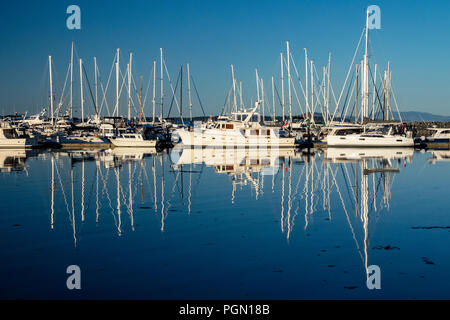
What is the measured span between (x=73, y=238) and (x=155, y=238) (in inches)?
82.5

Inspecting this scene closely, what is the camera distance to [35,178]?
26.6 meters

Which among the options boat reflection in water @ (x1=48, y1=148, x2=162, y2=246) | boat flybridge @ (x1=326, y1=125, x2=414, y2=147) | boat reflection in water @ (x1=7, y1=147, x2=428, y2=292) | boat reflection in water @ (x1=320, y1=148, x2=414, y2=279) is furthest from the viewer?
boat flybridge @ (x1=326, y1=125, x2=414, y2=147)

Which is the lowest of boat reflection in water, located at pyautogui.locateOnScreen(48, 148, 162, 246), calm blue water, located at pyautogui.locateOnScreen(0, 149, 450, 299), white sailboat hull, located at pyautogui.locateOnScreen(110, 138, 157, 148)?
calm blue water, located at pyautogui.locateOnScreen(0, 149, 450, 299)

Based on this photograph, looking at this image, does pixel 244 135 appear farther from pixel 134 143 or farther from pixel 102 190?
pixel 102 190

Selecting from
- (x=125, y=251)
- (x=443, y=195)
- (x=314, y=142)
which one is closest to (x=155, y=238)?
(x=125, y=251)

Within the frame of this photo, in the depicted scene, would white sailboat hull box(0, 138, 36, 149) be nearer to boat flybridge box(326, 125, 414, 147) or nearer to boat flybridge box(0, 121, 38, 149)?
boat flybridge box(0, 121, 38, 149)

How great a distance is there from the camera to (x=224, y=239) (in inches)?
496

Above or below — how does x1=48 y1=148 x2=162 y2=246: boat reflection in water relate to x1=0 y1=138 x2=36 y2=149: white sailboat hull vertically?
below

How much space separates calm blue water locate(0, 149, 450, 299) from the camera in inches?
351

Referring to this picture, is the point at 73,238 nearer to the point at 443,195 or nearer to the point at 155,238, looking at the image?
the point at 155,238

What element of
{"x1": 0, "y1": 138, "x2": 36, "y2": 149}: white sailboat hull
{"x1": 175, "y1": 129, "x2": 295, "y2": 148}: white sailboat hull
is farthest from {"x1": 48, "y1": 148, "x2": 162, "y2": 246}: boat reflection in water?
{"x1": 0, "y1": 138, "x2": 36, "y2": 149}: white sailboat hull

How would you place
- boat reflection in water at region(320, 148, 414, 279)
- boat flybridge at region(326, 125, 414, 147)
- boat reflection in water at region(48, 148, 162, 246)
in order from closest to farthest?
boat reflection in water at region(320, 148, 414, 279), boat reflection in water at region(48, 148, 162, 246), boat flybridge at region(326, 125, 414, 147)

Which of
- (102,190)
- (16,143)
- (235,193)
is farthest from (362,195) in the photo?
(16,143)
